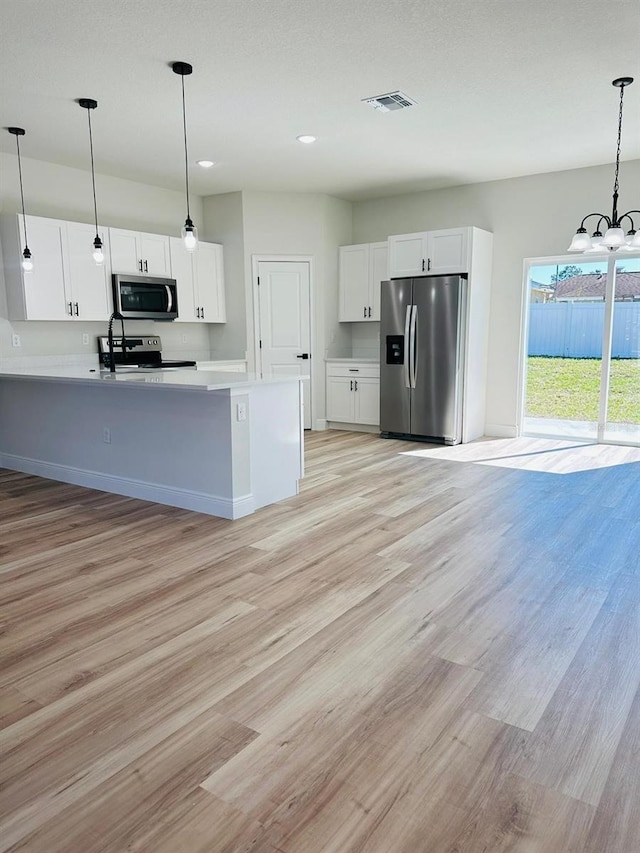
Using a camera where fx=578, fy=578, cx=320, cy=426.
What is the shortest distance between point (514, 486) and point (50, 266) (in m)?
4.43

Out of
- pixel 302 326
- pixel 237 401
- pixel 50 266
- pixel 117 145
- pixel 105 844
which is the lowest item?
pixel 105 844

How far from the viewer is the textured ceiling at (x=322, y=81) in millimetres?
2965

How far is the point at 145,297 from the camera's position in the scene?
595 cm

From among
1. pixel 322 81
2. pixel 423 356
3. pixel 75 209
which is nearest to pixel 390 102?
pixel 322 81

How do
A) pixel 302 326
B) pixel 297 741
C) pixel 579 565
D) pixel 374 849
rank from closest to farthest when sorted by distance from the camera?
pixel 374 849
pixel 297 741
pixel 579 565
pixel 302 326

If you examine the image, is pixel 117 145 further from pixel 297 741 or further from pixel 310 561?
pixel 297 741

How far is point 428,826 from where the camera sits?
1421 millimetres

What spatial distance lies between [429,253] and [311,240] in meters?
Result: 1.47

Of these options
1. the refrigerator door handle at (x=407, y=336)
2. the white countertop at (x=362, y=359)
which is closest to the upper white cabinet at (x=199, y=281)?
the white countertop at (x=362, y=359)

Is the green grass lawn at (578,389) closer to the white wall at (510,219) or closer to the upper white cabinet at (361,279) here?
the white wall at (510,219)

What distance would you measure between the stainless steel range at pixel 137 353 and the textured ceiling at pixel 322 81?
5.51ft

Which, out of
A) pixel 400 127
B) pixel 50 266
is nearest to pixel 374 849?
pixel 400 127

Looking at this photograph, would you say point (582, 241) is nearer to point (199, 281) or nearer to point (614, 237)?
point (614, 237)

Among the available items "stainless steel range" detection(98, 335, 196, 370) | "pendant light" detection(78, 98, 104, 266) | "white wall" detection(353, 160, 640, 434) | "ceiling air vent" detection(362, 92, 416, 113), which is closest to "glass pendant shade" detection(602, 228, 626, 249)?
"ceiling air vent" detection(362, 92, 416, 113)
